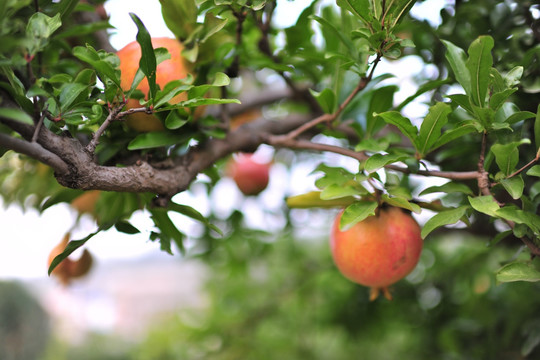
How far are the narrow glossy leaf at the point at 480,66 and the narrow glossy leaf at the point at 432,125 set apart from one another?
0.10ft

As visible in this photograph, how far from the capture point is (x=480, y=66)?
0.43 m

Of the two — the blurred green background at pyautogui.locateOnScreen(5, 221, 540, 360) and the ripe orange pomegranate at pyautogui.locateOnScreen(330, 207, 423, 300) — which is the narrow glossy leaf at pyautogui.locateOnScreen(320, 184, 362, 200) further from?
the blurred green background at pyautogui.locateOnScreen(5, 221, 540, 360)

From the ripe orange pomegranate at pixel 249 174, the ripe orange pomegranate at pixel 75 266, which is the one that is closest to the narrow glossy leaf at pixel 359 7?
the ripe orange pomegranate at pixel 75 266

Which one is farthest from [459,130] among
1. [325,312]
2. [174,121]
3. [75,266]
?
[325,312]

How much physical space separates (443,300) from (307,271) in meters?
0.49

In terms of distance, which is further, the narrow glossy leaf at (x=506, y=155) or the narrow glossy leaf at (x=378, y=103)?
the narrow glossy leaf at (x=378, y=103)

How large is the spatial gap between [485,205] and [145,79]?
0.37 metres

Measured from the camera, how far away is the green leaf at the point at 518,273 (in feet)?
1.40

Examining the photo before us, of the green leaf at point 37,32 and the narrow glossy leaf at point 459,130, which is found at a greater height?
the green leaf at point 37,32

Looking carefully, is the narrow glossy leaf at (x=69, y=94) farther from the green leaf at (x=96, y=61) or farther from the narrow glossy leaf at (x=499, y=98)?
the narrow glossy leaf at (x=499, y=98)

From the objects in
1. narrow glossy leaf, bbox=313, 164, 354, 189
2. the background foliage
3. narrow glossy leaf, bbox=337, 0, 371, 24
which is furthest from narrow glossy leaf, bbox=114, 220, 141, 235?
narrow glossy leaf, bbox=337, 0, 371, 24

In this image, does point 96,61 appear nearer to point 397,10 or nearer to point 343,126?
point 397,10

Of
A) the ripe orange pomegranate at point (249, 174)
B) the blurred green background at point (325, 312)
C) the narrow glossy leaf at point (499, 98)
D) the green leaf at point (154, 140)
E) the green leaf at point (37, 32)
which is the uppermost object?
the green leaf at point (37, 32)

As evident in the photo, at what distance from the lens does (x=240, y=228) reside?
1.10m
